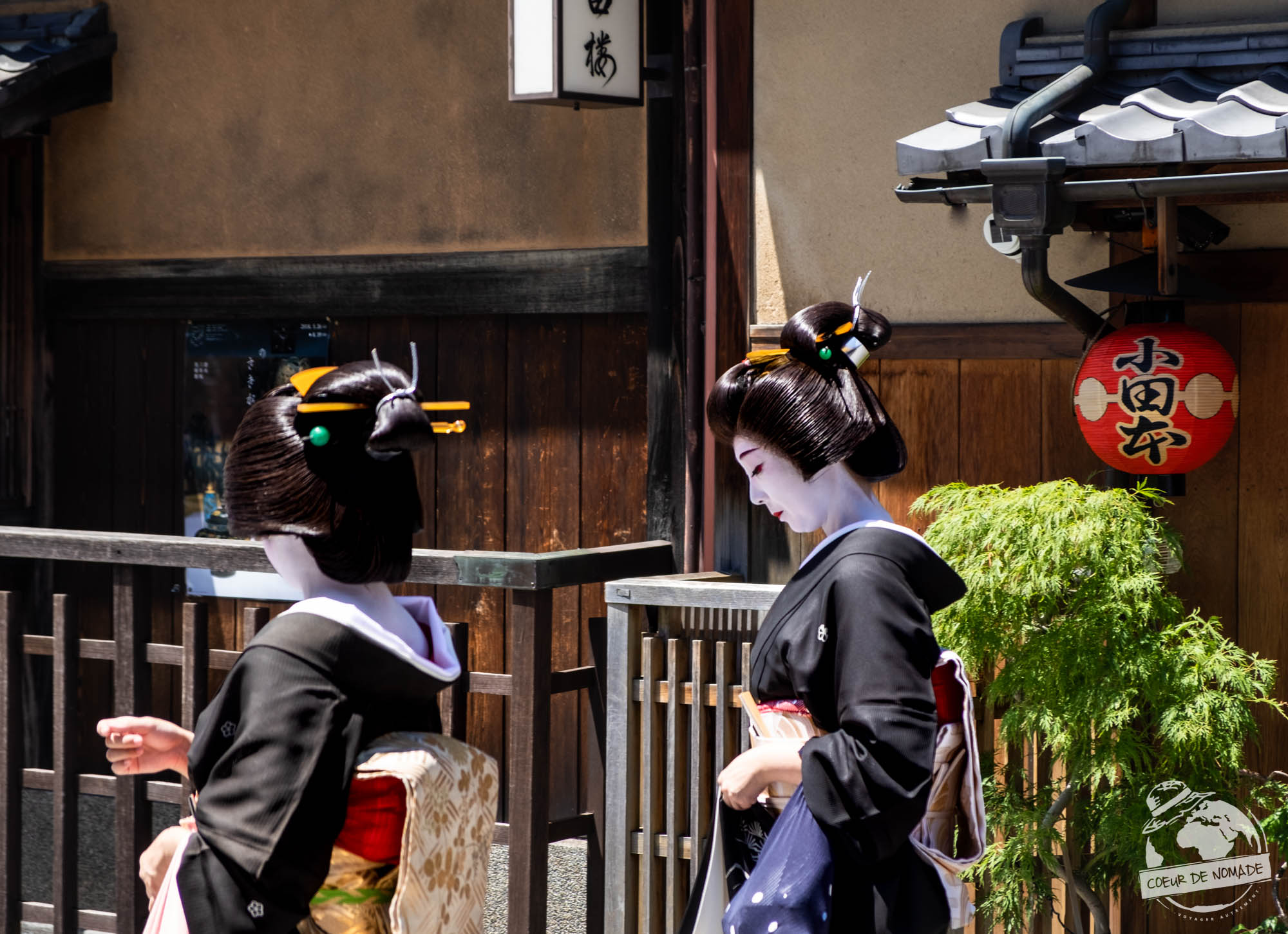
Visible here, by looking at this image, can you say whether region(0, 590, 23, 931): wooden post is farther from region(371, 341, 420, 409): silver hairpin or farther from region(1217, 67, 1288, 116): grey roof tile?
region(1217, 67, 1288, 116): grey roof tile

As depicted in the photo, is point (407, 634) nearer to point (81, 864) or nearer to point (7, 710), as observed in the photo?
point (7, 710)

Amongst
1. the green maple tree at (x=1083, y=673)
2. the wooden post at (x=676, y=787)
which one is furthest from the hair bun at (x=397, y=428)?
the wooden post at (x=676, y=787)

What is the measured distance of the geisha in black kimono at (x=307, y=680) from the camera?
2.50 metres

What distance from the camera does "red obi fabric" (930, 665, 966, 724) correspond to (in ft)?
9.54

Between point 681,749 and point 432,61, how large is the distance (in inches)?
137

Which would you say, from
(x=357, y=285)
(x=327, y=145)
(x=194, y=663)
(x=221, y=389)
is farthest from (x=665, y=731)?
(x=327, y=145)

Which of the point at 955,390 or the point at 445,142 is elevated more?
the point at 445,142

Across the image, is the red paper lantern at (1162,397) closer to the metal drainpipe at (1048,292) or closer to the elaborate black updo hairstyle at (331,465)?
the metal drainpipe at (1048,292)

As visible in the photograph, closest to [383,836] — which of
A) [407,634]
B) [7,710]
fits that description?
[407,634]

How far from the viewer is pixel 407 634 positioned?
2.74m

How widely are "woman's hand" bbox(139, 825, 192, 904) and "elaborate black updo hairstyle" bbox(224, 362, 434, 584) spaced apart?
0.52 meters

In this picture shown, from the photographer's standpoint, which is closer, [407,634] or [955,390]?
[407,634]

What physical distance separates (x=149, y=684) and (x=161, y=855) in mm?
2256

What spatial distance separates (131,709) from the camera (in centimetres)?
479
